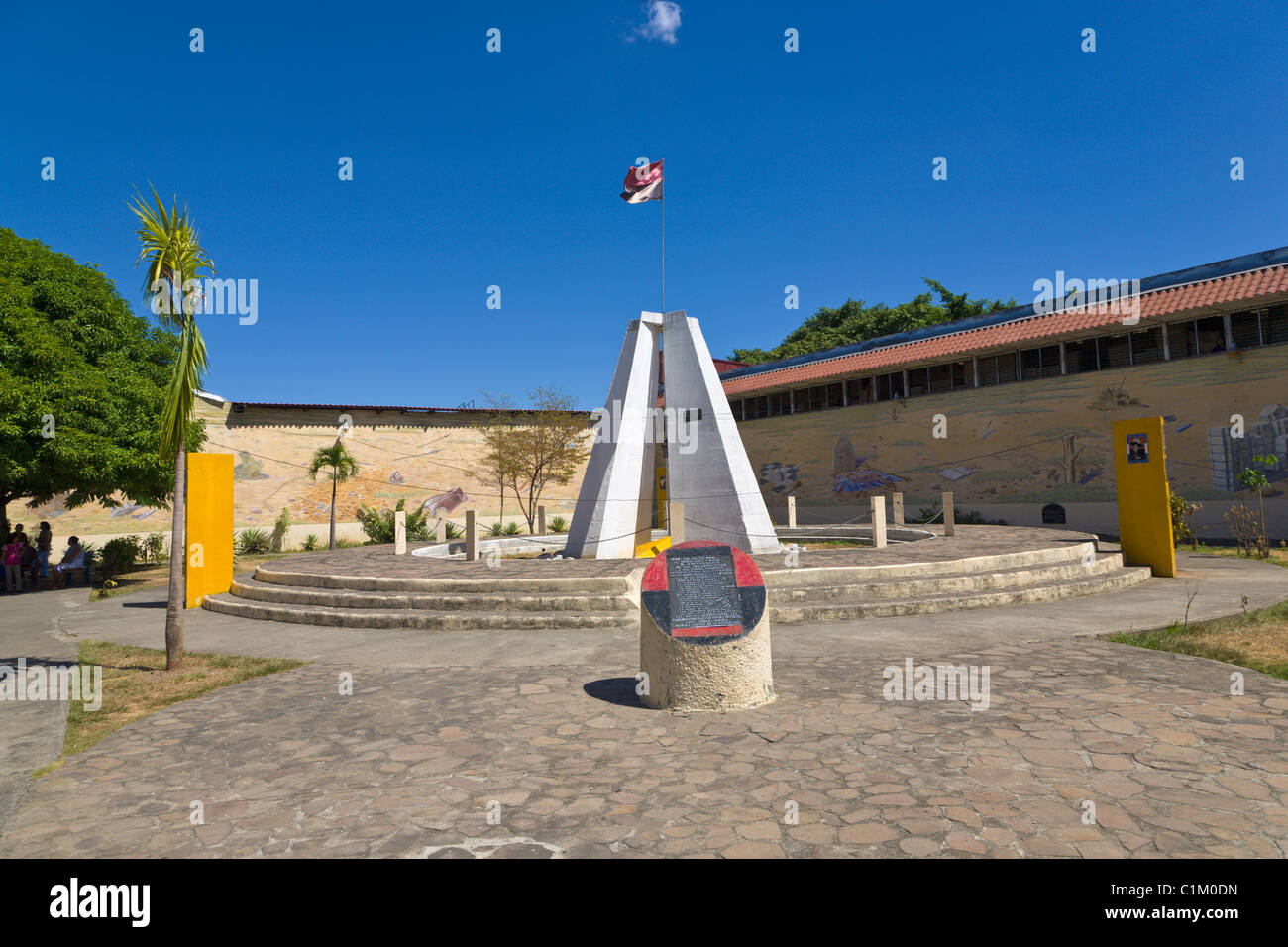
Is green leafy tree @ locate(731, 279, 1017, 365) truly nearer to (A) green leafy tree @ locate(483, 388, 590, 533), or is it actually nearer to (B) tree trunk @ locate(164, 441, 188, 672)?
(A) green leafy tree @ locate(483, 388, 590, 533)

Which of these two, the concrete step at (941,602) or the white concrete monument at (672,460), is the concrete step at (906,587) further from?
the white concrete monument at (672,460)

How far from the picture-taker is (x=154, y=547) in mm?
21625

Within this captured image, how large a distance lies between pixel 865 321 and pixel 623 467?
29.6m

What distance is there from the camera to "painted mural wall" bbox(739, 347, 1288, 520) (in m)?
16.9

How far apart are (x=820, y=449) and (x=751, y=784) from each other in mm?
24065

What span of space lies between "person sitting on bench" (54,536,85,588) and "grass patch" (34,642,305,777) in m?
10.3

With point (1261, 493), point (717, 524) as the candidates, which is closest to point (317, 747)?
point (717, 524)

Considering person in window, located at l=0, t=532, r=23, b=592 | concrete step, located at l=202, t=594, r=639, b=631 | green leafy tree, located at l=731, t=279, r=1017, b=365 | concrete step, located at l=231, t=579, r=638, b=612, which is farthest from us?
green leafy tree, located at l=731, t=279, r=1017, b=365

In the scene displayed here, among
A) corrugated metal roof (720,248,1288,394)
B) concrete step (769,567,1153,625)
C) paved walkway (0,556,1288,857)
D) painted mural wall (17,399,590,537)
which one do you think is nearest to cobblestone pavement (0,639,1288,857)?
paved walkway (0,556,1288,857)

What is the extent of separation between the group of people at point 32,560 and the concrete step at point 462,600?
9.11 metres

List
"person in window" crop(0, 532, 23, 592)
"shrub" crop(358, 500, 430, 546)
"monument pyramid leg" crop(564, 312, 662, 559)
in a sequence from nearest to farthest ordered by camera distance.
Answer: "monument pyramid leg" crop(564, 312, 662, 559) < "person in window" crop(0, 532, 23, 592) < "shrub" crop(358, 500, 430, 546)

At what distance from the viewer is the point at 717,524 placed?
1333cm
